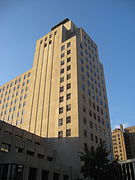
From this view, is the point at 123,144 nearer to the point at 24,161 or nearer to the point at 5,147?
the point at 5,147

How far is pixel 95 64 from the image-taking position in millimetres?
74188

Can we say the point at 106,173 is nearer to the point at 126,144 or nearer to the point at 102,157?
the point at 102,157

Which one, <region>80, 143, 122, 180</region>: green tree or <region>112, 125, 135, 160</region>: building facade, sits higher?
<region>112, 125, 135, 160</region>: building facade

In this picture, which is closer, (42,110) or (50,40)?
(42,110)

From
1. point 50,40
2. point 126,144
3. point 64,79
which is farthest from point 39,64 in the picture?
point 126,144

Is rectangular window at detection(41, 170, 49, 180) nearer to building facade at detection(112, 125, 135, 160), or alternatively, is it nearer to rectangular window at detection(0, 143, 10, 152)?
rectangular window at detection(0, 143, 10, 152)

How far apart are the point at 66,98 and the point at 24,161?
25354 millimetres

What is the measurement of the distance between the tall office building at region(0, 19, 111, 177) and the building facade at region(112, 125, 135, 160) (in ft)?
270

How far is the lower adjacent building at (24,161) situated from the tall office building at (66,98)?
439 centimetres

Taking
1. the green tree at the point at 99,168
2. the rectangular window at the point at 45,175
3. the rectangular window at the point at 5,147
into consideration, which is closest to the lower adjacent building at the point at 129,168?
the green tree at the point at 99,168

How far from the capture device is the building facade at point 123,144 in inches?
5340

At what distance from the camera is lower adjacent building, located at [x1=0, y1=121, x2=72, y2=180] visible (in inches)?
1289

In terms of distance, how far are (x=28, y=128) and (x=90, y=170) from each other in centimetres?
3119

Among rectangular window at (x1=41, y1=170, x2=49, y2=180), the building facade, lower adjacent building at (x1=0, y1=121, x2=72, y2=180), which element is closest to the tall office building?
lower adjacent building at (x1=0, y1=121, x2=72, y2=180)
